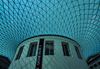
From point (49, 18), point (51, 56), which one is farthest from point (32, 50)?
point (49, 18)

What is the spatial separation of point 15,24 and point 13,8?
700cm

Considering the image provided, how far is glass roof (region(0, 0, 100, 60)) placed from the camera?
1927 cm

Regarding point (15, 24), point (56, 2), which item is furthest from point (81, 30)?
point (15, 24)

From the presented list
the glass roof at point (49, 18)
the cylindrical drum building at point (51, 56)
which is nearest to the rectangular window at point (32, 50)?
the cylindrical drum building at point (51, 56)

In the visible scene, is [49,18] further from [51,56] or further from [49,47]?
[51,56]

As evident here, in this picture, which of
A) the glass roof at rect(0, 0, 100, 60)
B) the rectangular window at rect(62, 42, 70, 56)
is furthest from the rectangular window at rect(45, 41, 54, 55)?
the glass roof at rect(0, 0, 100, 60)

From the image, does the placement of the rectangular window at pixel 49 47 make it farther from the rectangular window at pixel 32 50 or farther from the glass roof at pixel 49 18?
the glass roof at pixel 49 18

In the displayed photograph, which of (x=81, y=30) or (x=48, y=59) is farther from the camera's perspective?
(x=81, y=30)

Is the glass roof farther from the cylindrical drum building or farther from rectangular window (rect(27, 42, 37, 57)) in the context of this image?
rectangular window (rect(27, 42, 37, 57))

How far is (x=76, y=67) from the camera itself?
60.9 ft

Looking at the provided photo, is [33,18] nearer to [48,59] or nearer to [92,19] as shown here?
[48,59]

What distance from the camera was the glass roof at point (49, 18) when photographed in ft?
63.2

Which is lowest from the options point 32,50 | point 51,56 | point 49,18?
point 51,56

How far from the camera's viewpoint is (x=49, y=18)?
22828 millimetres
